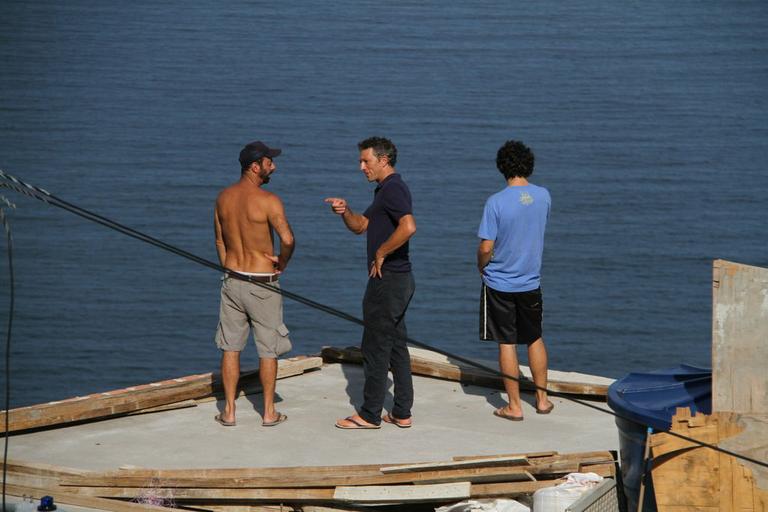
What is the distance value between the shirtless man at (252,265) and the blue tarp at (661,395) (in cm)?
238

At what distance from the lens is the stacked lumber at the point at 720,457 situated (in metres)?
7.04

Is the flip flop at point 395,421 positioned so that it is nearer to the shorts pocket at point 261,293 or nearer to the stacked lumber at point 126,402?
the shorts pocket at point 261,293

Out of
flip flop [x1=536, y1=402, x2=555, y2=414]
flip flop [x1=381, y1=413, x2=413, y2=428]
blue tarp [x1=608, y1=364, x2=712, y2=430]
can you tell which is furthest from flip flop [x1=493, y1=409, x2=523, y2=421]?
blue tarp [x1=608, y1=364, x2=712, y2=430]

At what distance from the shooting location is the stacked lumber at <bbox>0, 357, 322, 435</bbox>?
29.9 feet

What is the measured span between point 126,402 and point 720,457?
398 cm

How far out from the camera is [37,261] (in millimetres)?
30328

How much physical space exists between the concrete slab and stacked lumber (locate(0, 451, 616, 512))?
38cm

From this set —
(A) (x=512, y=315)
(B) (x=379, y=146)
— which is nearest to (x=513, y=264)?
(A) (x=512, y=315)

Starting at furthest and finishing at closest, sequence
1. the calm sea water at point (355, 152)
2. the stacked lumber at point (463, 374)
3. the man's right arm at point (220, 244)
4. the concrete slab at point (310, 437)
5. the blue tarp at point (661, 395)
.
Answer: the calm sea water at point (355, 152)
the stacked lumber at point (463, 374)
the man's right arm at point (220, 244)
the concrete slab at point (310, 437)
the blue tarp at point (661, 395)

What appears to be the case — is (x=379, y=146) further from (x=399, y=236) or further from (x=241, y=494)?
(x=241, y=494)

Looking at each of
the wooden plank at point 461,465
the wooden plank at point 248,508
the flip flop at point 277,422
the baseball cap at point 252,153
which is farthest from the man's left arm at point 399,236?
the wooden plank at point 248,508

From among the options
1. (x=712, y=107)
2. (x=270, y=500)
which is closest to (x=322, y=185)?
(x=712, y=107)

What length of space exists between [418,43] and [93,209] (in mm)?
17603

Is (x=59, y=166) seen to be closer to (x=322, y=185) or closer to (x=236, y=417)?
(x=322, y=185)
